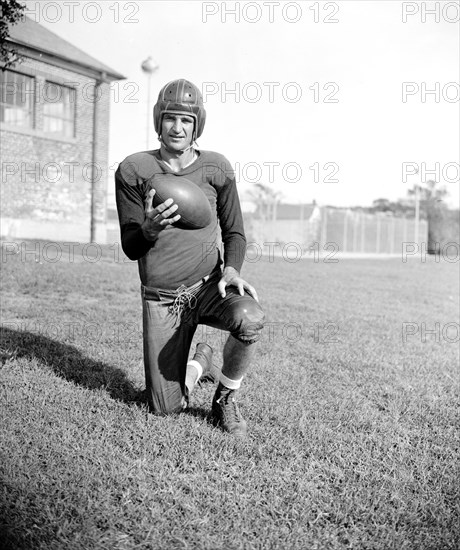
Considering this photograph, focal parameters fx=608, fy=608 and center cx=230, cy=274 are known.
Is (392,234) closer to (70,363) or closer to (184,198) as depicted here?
(70,363)

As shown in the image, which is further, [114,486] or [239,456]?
[239,456]

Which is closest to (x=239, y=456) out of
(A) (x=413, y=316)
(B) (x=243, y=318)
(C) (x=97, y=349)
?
(B) (x=243, y=318)

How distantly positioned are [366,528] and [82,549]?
1.14 m

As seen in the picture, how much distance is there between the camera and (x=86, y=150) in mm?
21656

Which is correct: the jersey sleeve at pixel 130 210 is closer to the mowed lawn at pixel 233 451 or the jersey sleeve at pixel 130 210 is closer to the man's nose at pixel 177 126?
the man's nose at pixel 177 126

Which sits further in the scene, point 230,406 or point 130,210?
point 130,210

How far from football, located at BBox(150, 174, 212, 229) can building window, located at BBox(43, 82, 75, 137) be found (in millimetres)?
18534

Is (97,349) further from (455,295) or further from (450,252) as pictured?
(450,252)

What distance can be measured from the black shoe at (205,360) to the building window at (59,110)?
18090 mm

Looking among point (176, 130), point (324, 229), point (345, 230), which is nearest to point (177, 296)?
point (176, 130)

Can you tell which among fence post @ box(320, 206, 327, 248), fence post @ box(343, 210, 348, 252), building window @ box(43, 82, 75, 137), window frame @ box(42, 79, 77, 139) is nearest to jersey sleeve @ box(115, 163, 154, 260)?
window frame @ box(42, 79, 77, 139)

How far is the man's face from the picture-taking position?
3660 mm

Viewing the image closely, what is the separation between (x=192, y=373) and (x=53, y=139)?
59.5 ft

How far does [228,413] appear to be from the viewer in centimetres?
350
